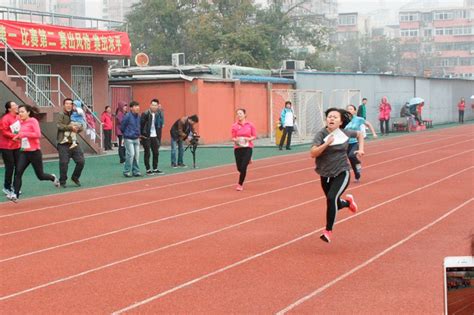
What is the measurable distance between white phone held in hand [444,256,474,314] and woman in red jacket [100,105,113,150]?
87.0 feet

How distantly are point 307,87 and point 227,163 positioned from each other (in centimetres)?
1790

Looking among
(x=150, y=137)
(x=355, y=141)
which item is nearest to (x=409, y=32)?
(x=150, y=137)

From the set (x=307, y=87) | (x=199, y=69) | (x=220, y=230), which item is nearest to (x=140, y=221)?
(x=220, y=230)

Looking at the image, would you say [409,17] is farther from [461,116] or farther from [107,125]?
[107,125]

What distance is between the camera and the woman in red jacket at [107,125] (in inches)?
1155

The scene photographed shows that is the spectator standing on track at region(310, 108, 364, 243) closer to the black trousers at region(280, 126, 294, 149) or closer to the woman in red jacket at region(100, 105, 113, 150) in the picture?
the black trousers at region(280, 126, 294, 149)

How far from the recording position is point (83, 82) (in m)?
31.3

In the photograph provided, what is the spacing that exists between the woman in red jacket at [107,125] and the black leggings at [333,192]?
1970 centimetres

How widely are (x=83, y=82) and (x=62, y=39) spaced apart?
3211mm

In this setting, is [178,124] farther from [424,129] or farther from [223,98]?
[424,129]

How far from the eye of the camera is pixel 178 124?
23.0m

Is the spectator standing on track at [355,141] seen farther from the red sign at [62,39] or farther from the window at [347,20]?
the window at [347,20]

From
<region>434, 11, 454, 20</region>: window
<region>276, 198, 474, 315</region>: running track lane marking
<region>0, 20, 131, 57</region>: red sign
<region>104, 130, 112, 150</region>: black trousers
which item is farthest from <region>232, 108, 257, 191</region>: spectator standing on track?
<region>434, 11, 454, 20</region>: window

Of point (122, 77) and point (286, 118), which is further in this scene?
point (122, 77)
